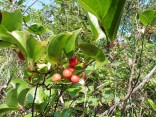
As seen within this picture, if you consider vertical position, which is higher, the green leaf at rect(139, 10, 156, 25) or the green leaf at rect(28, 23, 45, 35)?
the green leaf at rect(28, 23, 45, 35)

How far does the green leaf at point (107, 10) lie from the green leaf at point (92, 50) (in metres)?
0.08

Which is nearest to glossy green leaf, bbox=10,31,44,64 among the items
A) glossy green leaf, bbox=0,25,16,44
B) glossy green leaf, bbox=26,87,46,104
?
glossy green leaf, bbox=0,25,16,44

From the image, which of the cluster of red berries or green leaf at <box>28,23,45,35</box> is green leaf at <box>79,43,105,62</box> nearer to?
the cluster of red berries

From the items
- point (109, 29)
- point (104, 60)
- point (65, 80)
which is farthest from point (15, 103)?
point (109, 29)

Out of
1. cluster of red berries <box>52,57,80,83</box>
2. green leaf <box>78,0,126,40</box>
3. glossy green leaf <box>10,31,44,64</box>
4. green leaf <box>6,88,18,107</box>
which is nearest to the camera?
green leaf <box>78,0,126,40</box>

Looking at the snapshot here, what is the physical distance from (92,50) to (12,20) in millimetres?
194

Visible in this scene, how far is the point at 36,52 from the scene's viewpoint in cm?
70

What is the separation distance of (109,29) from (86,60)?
22 cm

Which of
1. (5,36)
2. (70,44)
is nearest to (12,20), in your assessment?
(5,36)

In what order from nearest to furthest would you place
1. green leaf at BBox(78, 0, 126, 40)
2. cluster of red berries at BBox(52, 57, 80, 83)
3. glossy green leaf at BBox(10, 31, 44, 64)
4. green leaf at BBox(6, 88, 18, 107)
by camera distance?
green leaf at BBox(78, 0, 126, 40) → glossy green leaf at BBox(10, 31, 44, 64) → cluster of red berries at BBox(52, 57, 80, 83) → green leaf at BBox(6, 88, 18, 107)

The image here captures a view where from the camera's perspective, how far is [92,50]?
676 millimetres

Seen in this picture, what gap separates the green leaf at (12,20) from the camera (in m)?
0.65

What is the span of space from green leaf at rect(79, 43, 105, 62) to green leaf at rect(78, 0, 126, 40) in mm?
80

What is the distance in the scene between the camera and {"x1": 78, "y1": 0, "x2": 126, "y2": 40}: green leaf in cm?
53
